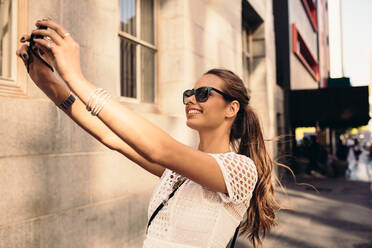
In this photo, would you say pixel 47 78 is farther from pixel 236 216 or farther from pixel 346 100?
pixel 346 100

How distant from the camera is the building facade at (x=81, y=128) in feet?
9.89

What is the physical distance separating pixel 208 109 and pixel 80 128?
2242 millimetres

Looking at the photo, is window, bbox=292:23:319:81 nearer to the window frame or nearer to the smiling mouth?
the window frame

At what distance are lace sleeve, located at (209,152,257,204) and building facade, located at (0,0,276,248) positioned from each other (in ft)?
7.27

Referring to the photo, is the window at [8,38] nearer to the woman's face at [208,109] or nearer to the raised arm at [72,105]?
the raised arm at [72,105]

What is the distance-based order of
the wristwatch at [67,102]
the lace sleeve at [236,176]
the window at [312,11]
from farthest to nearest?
the window at [312,11] → the wristwatch at [67,102] → the lace sleeve at [236,176]

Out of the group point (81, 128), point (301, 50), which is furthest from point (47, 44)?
point (301, 50)

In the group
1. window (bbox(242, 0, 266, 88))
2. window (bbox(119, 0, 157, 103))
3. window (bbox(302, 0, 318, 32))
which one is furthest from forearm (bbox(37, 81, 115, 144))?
window (bbox(302, 0, 318, 32))

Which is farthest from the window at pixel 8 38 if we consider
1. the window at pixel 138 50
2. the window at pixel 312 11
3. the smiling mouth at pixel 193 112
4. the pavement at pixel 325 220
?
the window at pixel 312 11

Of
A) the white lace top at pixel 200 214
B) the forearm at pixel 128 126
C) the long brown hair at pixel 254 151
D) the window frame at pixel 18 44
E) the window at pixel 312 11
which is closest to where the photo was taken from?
the forearm at pixel 128 126

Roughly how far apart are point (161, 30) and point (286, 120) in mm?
11199

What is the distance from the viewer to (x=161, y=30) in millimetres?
5910

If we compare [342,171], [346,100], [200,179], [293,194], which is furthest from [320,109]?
[200,179]

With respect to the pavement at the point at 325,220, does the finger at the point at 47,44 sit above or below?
above
